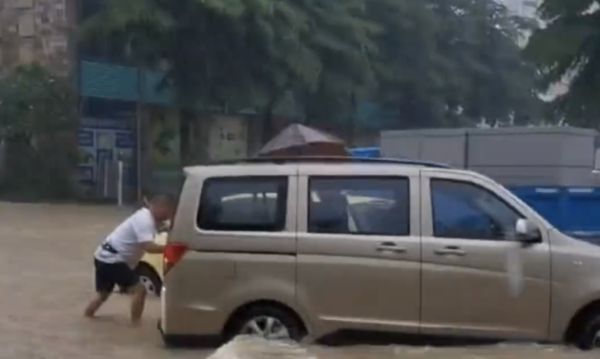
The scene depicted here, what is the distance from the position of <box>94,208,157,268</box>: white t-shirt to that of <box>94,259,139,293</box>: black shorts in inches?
2.2

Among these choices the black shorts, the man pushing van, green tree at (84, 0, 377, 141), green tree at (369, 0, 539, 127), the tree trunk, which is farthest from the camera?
green tree at (369, 0, 539, 127)

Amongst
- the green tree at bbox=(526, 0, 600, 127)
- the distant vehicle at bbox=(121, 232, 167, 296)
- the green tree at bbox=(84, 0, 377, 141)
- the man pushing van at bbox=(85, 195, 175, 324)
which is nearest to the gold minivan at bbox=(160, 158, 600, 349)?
the man pushing van at bbox=(85, 195, 175, 324)

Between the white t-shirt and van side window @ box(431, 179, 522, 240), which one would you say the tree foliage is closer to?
the white t-shirt

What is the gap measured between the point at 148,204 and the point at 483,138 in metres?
6.19

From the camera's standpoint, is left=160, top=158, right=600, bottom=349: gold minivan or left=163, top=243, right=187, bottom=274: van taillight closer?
left=160, top=158, right=600, bottom=349: gold minivan

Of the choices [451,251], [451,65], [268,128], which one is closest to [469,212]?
[451,251]

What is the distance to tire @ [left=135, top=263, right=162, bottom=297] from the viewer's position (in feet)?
47.6

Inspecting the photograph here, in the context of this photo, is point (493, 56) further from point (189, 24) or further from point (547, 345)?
point (547, 345)

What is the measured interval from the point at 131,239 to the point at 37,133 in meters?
27.5

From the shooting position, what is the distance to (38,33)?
40781 mm

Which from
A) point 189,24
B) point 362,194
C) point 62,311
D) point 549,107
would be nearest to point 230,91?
point 189,24

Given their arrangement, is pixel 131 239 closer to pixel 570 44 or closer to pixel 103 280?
pixel 103 280

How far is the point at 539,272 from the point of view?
9719 mm

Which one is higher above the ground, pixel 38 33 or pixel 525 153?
pixel 38 33
